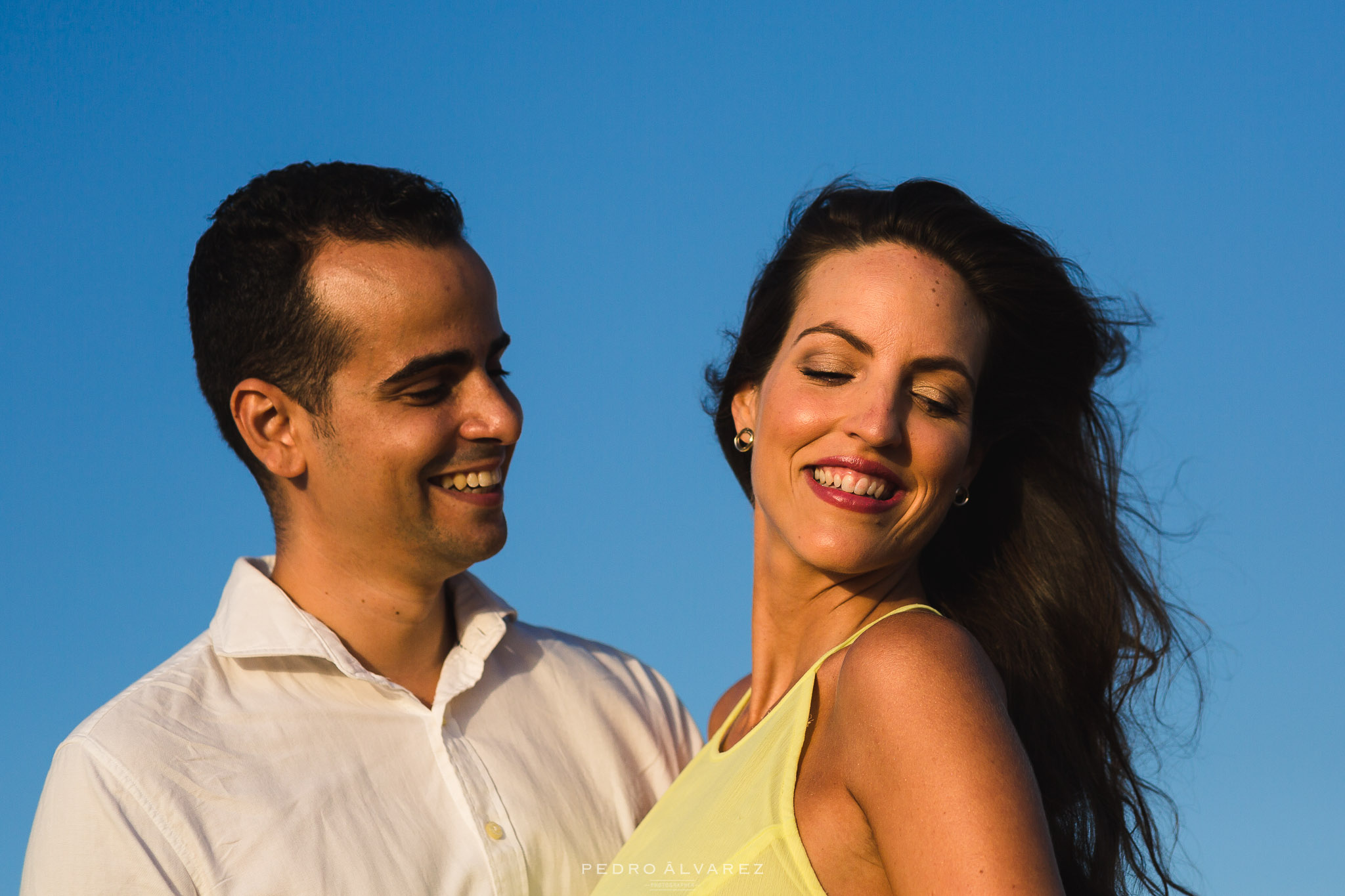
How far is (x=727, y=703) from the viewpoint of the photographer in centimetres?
448

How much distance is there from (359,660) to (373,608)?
186mm

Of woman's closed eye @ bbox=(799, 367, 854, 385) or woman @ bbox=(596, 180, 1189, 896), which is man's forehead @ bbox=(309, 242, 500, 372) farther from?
woman's closed eye @ bbox=(799, 367, 854, 385)

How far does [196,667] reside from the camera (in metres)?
3.72

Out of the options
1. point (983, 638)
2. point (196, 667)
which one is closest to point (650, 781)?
point (983, 638)

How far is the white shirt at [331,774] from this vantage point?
332 centimetres

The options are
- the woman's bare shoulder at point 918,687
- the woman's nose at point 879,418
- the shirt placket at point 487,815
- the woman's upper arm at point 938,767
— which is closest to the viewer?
the woman's upper arm at point 938,767

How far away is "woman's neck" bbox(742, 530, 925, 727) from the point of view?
373 centimetres

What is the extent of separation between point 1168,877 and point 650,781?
1.75 m

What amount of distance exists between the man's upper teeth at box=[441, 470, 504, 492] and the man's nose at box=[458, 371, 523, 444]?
0.39ft

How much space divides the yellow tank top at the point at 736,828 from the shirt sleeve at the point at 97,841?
1.26 m

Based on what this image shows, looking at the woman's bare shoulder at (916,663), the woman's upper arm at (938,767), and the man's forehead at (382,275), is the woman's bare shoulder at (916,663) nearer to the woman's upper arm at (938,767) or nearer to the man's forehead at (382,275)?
the woman's upper arm at (938,767)

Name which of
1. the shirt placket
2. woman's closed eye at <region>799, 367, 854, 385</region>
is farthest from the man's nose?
woman's closed eye at <region>799, 367, 854, 385</region>

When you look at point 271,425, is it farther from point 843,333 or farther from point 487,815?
point 843,333

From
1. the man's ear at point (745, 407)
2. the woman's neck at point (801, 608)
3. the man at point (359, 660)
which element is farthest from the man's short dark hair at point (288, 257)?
the woman's neck at point (801, 608)
